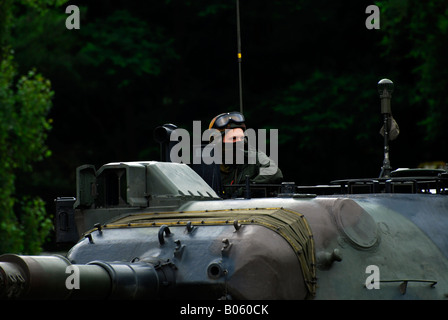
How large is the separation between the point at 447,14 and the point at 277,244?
760 inches

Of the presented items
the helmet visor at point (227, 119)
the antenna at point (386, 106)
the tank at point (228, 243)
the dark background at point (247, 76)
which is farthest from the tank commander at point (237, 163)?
the dark background at point (247, 76)

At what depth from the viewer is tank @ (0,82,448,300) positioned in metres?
7.40

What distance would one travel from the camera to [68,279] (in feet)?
22.7

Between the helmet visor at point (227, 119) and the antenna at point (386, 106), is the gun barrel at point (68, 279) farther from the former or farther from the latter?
the antenna at point (386, 106)

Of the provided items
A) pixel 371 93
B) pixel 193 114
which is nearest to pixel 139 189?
pixel 371 93

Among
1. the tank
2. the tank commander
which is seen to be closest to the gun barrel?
the tank

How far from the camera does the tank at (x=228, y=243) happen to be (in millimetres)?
7402

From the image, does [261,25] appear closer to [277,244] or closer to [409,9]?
[409,9]

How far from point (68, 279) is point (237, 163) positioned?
352 centimetres

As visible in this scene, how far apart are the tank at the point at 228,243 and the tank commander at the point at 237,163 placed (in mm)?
492

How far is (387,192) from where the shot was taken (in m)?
9.34

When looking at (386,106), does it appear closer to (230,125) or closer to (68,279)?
(230,125)

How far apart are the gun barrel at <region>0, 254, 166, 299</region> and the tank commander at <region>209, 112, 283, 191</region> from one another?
267cm

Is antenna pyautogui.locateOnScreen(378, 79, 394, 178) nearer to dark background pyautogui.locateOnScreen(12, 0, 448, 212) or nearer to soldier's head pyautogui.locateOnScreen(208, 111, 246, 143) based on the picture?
soldier's head pyautogui.locateOnScreen(208, 111, 246, 143)
